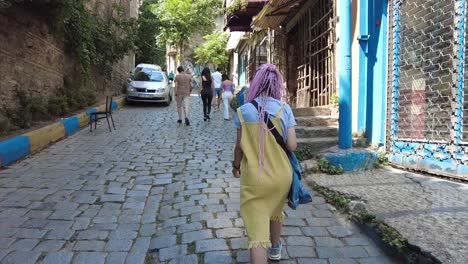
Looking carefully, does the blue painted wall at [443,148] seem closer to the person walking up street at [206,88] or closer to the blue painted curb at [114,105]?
the person walking up street at [206,88]

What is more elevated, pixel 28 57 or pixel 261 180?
pixel 28 57

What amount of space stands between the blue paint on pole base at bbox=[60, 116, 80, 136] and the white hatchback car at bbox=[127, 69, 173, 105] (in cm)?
642

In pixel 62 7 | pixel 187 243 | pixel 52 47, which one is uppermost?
pixel 62 7

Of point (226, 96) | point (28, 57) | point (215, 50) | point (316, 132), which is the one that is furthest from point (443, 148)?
point (215, 50)

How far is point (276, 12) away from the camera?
11.6 metres

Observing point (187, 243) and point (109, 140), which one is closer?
point (187, 243)

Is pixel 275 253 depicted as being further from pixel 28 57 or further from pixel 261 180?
pixel 28 57

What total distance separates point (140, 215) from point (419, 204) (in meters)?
2.99

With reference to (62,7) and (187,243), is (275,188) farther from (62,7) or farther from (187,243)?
(62,7)

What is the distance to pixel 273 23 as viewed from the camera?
42.4 feet

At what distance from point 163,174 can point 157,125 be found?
5810 millimetres

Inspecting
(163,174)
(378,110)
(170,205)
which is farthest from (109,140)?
(378,110)

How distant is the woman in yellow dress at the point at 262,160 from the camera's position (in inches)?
119

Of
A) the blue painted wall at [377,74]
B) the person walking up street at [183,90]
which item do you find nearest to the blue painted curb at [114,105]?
the person walking up street at [183,90]
